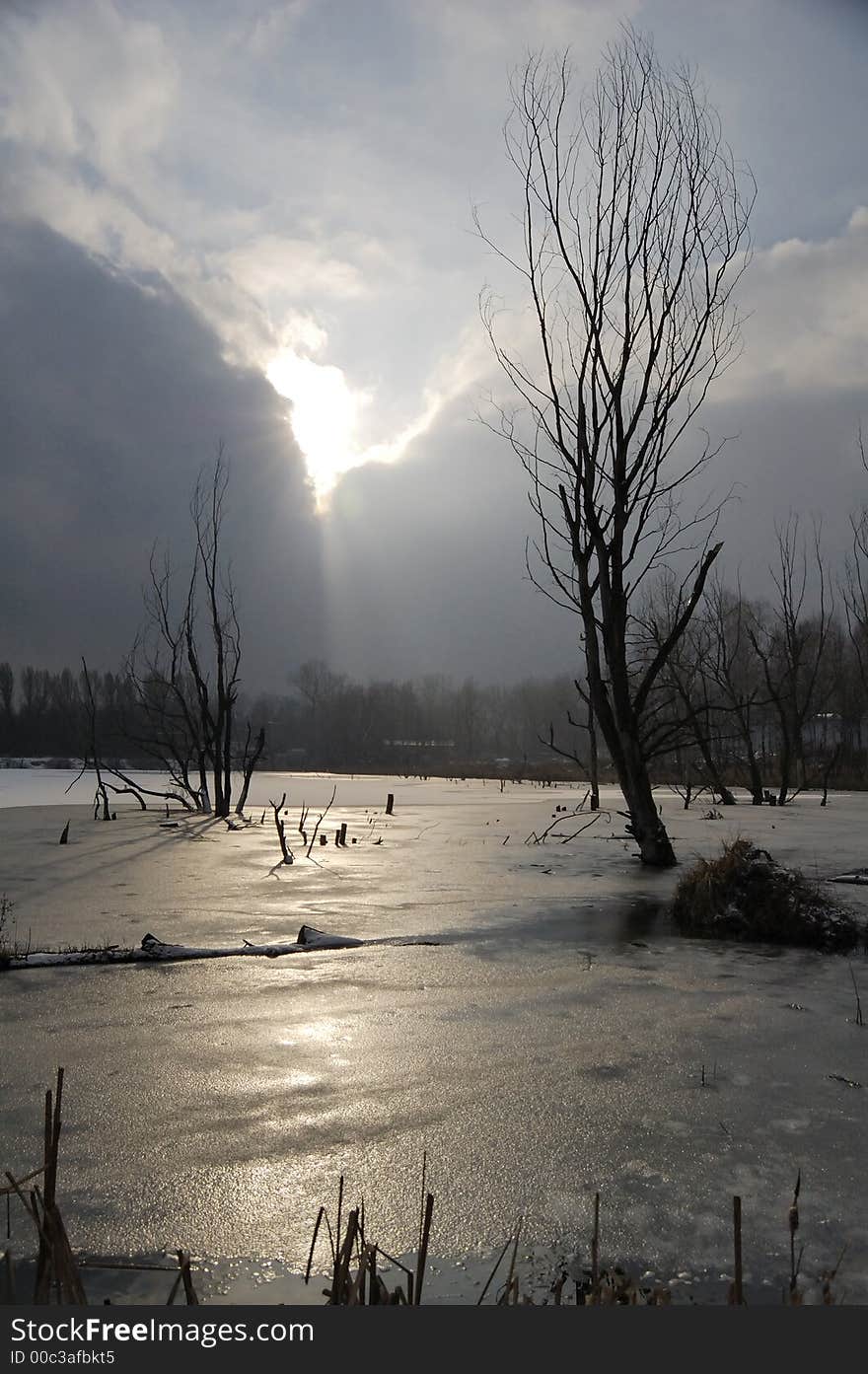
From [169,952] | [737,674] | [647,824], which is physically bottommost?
[169,952]

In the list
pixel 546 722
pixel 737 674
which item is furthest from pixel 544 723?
pixel 737 674

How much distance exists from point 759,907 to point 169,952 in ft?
10.4

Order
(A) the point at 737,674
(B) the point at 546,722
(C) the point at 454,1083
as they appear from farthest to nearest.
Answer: (B) the point at 546,722 → (A) the point at 737,674 → (C) the point at 454,1083

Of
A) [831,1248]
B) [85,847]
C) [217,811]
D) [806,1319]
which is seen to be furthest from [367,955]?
[217,811]

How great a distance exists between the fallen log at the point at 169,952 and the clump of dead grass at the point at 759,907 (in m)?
2.04

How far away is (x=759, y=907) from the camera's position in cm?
486

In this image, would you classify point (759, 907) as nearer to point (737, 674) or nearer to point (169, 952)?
point (169, 952)

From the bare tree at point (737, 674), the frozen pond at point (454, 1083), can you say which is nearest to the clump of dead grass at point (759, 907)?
the frozen pond at point (454, 1083)

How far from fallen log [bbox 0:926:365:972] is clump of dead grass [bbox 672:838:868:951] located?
6.70 ft

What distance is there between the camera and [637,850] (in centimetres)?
879

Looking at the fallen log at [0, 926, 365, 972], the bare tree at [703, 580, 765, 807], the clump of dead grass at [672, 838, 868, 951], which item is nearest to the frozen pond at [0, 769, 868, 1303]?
the fallen log at [0, 926, 365, 972]

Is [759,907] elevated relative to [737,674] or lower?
lower

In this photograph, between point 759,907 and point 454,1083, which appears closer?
point 454,1083

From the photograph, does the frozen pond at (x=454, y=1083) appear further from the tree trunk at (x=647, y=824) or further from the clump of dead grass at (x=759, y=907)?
the tree trunk at (x=647, y=824)
